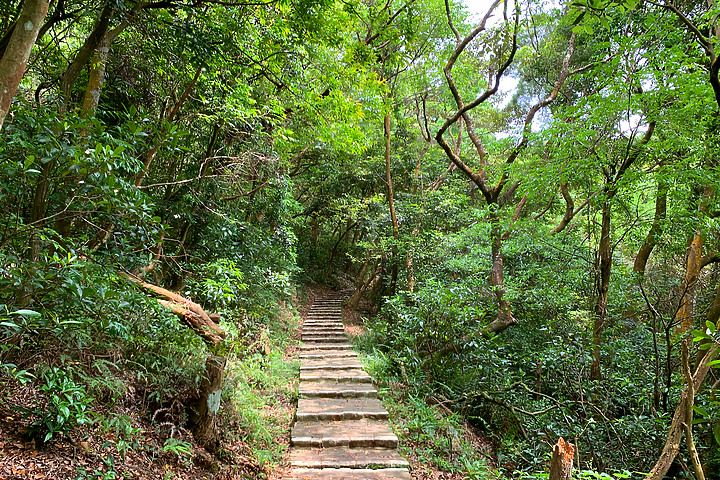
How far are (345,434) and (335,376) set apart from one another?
183 cm

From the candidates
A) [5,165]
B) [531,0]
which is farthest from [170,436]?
[531,0]

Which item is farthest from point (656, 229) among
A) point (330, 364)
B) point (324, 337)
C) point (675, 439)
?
point (324, 337)

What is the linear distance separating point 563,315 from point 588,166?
2.65m

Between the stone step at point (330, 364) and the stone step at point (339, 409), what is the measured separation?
3.93ft

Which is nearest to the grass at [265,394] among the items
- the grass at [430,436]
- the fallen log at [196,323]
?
the fallen log at [196,323]

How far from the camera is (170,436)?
3033mm

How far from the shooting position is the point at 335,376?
6.29 meters

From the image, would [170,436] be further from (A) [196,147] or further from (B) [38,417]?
(A) [196,147]

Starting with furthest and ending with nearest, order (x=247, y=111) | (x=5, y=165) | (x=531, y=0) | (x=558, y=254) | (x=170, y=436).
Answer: (x=558, y=254) → (x=531, y=0) → (x=247, y=111) → (x=170, y=436) → (x=5, y=165)

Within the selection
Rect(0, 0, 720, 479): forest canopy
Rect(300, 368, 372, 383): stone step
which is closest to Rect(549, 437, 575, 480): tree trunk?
Rect(0, 0, 720, 479): forest canopy

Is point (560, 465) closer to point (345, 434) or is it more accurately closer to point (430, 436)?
point (430, 436)

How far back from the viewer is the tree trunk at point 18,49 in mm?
1653

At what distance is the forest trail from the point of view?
3.76 metres

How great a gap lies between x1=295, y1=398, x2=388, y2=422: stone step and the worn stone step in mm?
680
